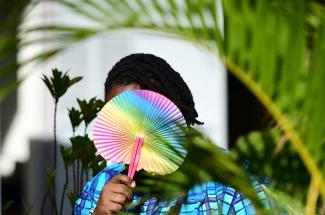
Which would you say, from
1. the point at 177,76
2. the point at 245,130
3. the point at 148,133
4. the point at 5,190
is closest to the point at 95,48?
the point at 5,190

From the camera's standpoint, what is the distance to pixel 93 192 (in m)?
2.89

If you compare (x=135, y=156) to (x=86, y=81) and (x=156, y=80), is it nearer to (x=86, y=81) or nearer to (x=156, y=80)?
(x=156, y=80)

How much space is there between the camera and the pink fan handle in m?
2.39

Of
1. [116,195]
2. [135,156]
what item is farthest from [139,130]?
[116,195]

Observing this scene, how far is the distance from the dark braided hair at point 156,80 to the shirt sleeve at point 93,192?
292mm

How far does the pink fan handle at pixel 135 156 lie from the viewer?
239 centimetres

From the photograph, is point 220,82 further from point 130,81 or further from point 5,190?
point 130,81

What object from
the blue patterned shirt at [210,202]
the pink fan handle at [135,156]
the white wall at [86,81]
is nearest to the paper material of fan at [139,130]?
the pink fan handle at [135,156]

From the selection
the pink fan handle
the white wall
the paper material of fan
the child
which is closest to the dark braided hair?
the child

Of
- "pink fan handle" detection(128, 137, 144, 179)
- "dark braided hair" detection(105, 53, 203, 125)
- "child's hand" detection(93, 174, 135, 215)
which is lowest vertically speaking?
"child's hand" detection(93, 174, 135, 215)

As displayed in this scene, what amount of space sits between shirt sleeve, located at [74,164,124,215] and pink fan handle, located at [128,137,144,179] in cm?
42

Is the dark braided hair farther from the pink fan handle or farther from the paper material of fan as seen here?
the pink fan handle

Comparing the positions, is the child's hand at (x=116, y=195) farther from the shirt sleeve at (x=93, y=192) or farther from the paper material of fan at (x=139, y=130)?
the shirt sleeve at (x=93, y=192)

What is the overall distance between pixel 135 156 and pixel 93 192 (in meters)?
0.53
